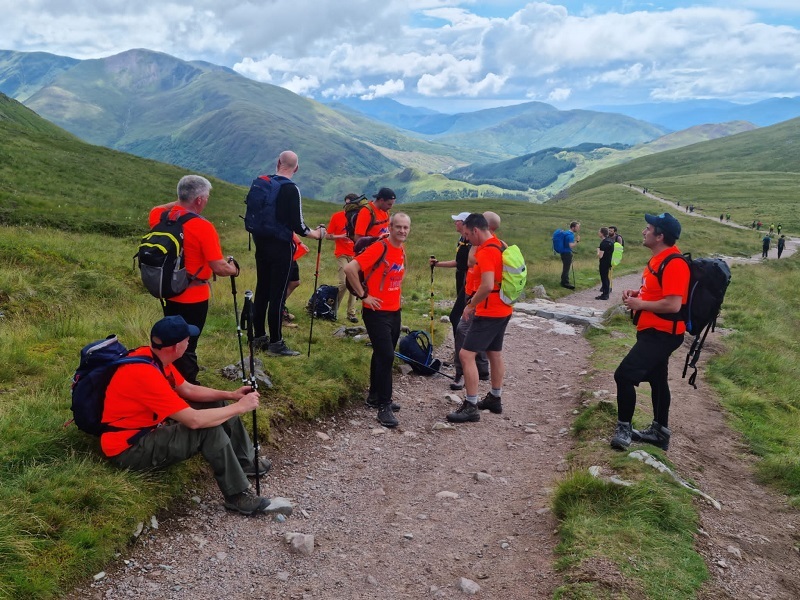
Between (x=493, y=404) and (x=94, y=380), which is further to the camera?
(x=493, y=404)

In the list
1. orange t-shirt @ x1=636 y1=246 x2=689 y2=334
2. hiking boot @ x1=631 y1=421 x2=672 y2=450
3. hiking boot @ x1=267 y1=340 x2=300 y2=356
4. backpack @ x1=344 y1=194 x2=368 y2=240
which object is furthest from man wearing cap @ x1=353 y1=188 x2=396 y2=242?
hiking boot @ x1=631 y1=421 x2=672 y2=450

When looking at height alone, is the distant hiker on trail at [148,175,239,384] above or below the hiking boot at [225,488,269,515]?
above

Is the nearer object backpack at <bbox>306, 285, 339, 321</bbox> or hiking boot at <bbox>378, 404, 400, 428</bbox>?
hiking boot at <bbox>378, 404, 400, 428</bbox>

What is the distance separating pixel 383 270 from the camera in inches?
325

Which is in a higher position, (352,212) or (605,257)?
(352,212)

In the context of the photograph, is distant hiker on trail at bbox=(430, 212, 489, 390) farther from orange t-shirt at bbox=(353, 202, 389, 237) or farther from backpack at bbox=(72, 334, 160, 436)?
backpack at bbox=(72, 334, 160, 436)

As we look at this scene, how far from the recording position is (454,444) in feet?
27.5

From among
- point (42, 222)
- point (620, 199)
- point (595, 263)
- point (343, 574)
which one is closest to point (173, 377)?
point (343, 574)

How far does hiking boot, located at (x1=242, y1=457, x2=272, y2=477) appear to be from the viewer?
21.2 ft

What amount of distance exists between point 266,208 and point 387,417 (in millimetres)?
3929

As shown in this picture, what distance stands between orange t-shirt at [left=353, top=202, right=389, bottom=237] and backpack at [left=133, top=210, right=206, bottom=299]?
463 centimetres

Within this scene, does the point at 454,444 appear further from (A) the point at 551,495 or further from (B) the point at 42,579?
(B) the point at 42,579

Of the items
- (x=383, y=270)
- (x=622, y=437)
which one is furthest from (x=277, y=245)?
(x=622, y=437)

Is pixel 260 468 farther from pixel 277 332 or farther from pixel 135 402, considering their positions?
pixel 277 332
